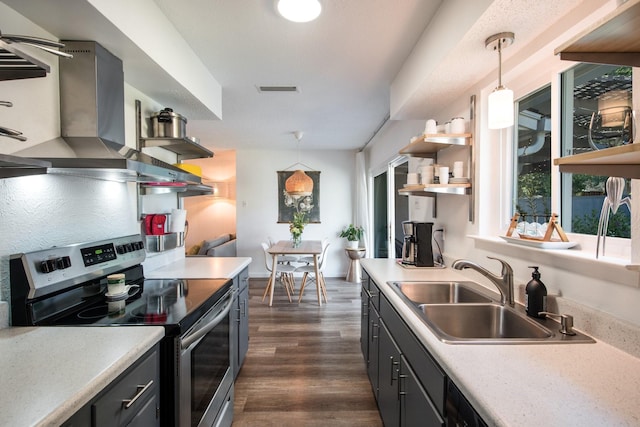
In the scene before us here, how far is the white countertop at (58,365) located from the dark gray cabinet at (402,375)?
96cm

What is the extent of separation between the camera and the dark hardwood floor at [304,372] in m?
1.98

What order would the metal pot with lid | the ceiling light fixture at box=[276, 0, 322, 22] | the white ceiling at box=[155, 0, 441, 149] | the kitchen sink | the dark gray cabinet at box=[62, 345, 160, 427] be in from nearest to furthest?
the dark gray cabinet at box=[62, 345, 160, 427], the kitchen sink, the ceiling light fixture at box=[276, 0, 322, 22], the white ceiling at box=[155, 0, 441, 149], the metal pot with lid

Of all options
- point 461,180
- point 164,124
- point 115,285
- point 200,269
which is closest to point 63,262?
point 115,285

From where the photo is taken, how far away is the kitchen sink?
1062mm

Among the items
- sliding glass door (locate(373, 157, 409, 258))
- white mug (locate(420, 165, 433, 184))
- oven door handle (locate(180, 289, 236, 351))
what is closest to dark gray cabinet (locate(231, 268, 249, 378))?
oven door handle (locate(180, 289, 236, 351))

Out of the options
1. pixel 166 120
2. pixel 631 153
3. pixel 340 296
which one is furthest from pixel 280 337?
pixel 631 153

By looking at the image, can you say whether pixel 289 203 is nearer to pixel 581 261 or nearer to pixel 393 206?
pixel 393 206

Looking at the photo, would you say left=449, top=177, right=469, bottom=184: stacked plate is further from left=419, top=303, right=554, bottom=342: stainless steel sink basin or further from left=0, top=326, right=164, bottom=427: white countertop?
left=0, top=326, right=164, bottom=427: white countertop

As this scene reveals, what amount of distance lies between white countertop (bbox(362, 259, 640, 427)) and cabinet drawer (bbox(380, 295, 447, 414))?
0.21 feet

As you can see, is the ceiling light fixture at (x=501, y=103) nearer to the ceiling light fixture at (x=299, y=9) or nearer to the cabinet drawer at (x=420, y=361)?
the ceiling light fixture at (x=299, y=9)

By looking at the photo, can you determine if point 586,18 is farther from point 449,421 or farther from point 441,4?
point 449,421

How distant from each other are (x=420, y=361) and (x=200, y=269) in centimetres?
168

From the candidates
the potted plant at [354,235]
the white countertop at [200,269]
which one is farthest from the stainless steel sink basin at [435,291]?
the potted plant at [354,235]

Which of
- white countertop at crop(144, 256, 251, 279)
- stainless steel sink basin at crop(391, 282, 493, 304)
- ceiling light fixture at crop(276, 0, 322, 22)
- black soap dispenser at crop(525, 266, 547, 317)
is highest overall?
ceiling light fixture at crop(276, 0, 322, 22)
